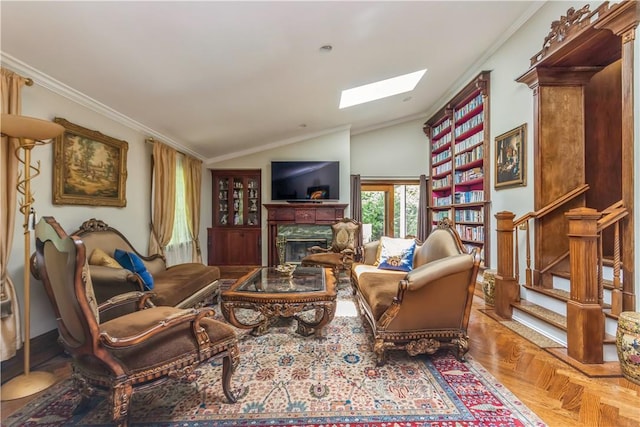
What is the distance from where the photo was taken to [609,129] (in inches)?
123

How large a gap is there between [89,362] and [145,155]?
308cm

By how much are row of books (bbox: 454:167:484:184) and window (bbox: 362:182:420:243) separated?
5.22 ft

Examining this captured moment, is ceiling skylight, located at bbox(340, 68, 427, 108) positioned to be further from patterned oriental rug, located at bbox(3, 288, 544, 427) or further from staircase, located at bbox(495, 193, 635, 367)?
patterned oriental rug, located at bbox(3, 288, 544, 427)

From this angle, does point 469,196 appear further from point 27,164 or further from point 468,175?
point 27,164

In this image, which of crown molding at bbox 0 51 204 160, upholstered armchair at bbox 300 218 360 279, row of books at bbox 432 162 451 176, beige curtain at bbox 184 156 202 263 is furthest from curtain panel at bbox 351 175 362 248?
crown molding at bbox 0 51 204 160

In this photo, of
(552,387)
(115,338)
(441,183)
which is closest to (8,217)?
(115,338)

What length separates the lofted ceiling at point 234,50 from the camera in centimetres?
190

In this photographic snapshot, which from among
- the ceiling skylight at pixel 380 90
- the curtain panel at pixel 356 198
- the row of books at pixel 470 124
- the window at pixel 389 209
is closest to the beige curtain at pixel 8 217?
the ceiling skylight at pixel 380 90

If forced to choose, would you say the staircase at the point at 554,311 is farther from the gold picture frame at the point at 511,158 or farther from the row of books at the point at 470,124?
the row of books at the point at 470,124

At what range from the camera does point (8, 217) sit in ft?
6.53

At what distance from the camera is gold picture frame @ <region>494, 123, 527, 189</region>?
3.28m

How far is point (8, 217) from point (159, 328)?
158 cm

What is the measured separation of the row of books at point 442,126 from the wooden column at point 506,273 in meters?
2.84

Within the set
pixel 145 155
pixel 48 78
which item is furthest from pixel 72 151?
pixel 145 155
